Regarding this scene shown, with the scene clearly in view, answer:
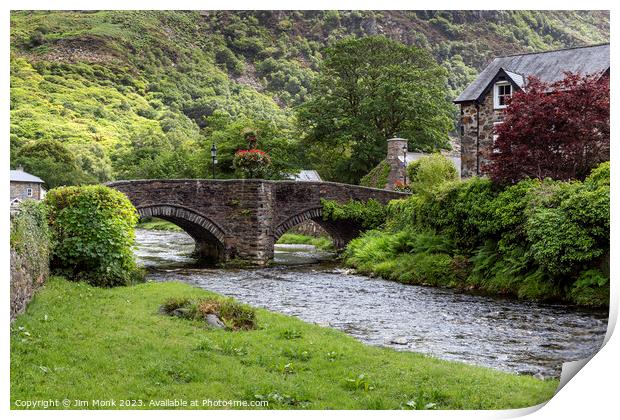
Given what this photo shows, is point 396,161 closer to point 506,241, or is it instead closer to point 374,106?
point 374,106

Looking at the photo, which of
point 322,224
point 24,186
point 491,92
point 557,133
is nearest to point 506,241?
point 557,133

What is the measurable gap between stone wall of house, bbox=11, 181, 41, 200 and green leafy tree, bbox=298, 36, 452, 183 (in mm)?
22217

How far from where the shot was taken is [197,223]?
25438 millimetres

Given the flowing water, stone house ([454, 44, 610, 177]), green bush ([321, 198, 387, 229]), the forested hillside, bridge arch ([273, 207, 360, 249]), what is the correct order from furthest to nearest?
green bush ([321, 198, 387, 229]) < bridge arch ([273, 207, 360, 249]) < stone house ([454, 44, 610, 177]) < the forested hillside < the flowing water

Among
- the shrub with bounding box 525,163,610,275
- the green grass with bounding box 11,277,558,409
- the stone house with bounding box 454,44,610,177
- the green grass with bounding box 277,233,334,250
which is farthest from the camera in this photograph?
the green grass with bounding box 277,233,334,250

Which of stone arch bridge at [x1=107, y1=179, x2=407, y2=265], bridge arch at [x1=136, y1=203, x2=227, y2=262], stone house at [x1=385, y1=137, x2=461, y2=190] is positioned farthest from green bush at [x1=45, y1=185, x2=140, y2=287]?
stone house at [x1=385, y1=137, x2=461, y2=190]

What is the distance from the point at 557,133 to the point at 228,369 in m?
12.1

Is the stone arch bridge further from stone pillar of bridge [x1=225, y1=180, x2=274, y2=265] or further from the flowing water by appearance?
the flowing water

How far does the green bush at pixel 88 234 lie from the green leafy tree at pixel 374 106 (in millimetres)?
21183

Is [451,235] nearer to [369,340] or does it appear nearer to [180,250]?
[369,340]

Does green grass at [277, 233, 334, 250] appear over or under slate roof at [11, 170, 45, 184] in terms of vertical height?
under

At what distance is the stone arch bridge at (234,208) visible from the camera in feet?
80.8

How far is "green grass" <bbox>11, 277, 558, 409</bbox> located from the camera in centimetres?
777

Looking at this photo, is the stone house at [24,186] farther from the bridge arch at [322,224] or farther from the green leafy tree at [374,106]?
the green leafy tree at [374,106]
